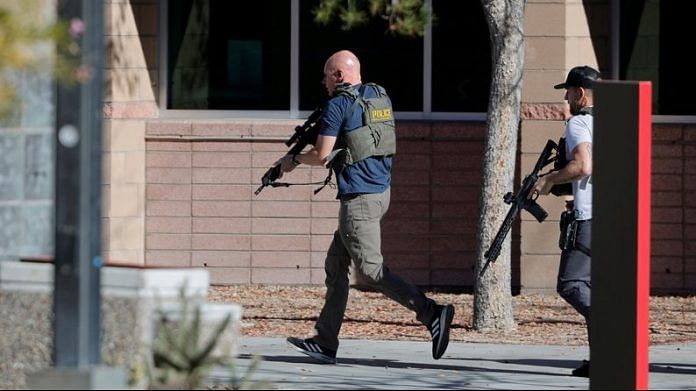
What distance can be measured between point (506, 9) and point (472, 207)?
2744 millimetres

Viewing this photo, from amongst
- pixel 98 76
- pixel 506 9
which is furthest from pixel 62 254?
pixel 506 9

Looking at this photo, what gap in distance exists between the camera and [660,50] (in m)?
13.1

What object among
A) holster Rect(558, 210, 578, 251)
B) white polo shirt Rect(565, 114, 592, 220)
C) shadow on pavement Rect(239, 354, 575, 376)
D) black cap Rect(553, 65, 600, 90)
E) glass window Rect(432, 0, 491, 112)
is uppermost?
glass window Rect(432, 0, 491, 112)

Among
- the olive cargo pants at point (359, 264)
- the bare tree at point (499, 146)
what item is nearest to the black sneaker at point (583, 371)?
the olive cargo pants at point (359, 264)

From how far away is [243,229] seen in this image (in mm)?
13258

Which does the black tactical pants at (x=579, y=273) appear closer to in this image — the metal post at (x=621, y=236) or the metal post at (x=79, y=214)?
the metal post at (x=621, y=236)

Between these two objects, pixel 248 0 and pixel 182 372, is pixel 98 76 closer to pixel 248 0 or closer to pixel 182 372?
pixel 182 372

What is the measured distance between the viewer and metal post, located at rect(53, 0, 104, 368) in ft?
18.8

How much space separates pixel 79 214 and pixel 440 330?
3696mm

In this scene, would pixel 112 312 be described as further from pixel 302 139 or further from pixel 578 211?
pixel 578 211

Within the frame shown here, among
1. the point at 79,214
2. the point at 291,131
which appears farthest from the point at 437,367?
the point at 291,131

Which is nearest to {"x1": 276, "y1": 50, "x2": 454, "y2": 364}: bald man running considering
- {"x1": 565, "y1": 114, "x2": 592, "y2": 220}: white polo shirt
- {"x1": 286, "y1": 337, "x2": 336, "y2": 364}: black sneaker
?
{"x1": 286, "y1": 337, "x2": 336, "y2": 364}: black sneaker

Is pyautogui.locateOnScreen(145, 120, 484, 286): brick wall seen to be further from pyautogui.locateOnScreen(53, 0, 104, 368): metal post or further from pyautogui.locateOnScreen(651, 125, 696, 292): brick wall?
pyautogui.locateOnScreen(53, 0, 104, 368): metal post

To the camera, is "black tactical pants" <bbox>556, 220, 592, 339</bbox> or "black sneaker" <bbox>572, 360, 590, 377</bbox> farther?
"black sneaker" <bbox>572, 360, 590, 377</bbox>
